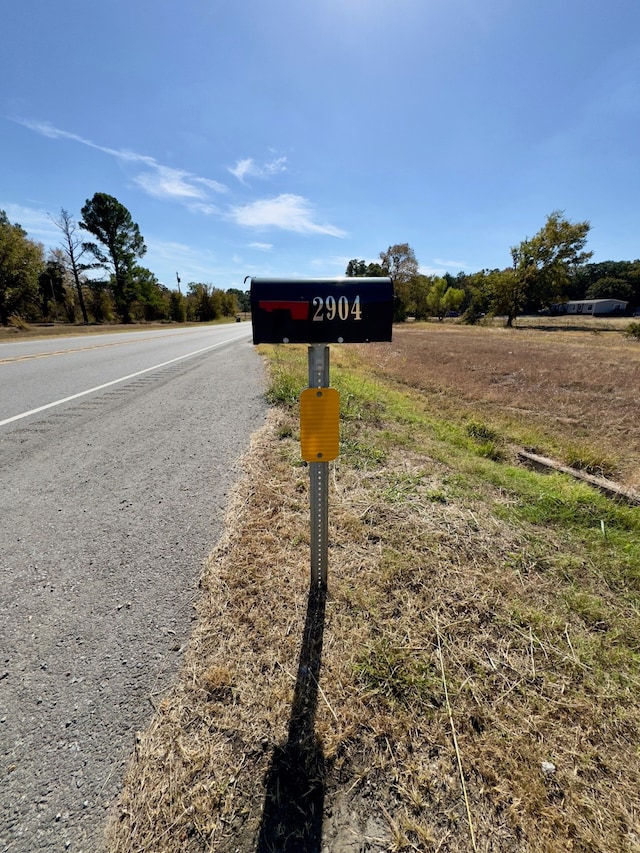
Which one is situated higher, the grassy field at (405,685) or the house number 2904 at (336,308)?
the house number 2904 at (336,308)

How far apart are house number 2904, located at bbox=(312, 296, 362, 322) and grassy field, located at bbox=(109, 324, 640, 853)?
1.38m

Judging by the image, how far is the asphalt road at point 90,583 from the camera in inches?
43.6

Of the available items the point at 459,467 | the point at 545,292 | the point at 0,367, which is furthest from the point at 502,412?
the point at 545,292

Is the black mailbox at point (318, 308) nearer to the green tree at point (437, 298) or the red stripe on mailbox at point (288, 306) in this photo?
the red stripe on mailbox at point (288, 306)

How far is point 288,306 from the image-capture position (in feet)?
4.65

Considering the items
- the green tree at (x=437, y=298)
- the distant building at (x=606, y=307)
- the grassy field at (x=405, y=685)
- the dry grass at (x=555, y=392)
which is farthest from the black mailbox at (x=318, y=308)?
the distant building at (x=606, y=307)

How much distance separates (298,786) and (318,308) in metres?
1.67

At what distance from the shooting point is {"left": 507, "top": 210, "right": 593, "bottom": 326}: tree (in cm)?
4116

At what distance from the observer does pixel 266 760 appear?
3.83 ft

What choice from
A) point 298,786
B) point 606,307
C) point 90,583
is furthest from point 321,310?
point 606,307

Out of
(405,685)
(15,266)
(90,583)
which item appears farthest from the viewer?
(15,266)

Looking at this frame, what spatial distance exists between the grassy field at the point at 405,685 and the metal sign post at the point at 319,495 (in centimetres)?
14

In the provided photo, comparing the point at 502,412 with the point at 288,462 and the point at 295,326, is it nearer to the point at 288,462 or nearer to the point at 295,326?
the point at 288,462

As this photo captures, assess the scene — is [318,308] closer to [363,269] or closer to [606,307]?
[363,269]
